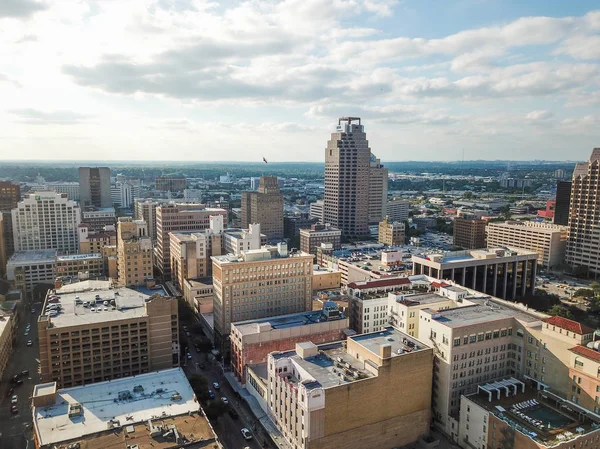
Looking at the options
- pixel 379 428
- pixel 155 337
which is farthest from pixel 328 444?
pixel 155 337

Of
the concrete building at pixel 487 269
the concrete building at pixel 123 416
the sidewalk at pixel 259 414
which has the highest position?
the concrete building at pixel 487 269

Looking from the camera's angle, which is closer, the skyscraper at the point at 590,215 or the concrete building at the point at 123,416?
the concrete building at the point at 123,416

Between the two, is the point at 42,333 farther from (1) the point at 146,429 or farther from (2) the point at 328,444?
(2) the point at 328,444

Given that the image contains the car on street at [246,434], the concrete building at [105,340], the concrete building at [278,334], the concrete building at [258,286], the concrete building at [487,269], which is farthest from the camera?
the concrete building at [487,269]

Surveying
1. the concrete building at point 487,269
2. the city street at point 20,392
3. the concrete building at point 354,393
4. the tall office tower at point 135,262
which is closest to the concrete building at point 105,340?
the city street at point 20,392

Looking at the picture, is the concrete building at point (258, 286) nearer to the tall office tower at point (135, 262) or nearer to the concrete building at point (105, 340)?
the concrete building at point (105, 340)

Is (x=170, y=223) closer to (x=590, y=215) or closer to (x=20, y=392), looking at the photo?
(x=20, y=392)

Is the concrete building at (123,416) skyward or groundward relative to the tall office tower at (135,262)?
groundward

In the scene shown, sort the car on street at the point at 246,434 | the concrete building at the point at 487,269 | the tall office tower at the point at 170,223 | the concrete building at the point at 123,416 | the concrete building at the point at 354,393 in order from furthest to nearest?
the tall office tower at the point at 170,223 < the concrete building at the point at 487,269 < the car on street at the point at 246,434 < the concrete building at the point at 354,393 < the concrete building at the point at 123,416
